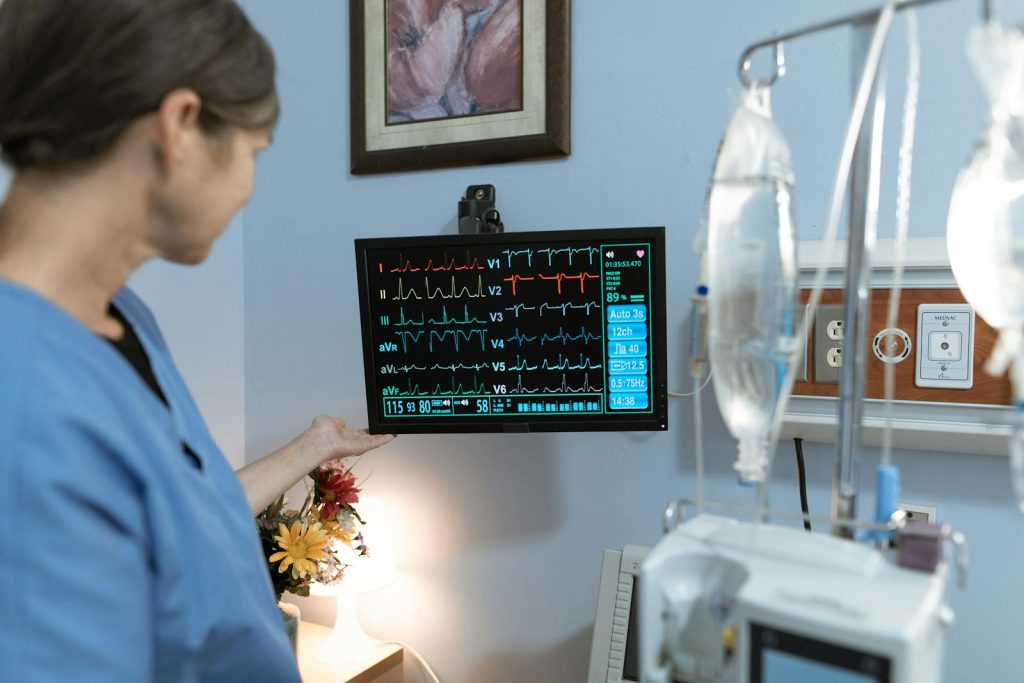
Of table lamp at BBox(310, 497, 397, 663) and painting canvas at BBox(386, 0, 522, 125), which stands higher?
painting canvas at BBox(386, 0, 522, 125)

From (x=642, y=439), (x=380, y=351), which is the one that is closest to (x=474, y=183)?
(x=380, y=351)

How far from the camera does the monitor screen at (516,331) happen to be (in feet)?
3.98

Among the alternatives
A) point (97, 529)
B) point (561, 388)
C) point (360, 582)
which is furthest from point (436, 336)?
point (97, 529)

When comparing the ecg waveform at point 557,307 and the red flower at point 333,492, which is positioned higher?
the ecg waveform at point 557,307

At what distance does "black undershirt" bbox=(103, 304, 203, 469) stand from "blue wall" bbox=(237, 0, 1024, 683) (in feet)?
2.45

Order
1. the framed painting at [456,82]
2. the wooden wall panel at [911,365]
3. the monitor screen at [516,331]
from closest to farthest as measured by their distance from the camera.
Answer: the wooden wall panel at [911,365], the monitor screen at [516,331], the framed painting at [456,82]

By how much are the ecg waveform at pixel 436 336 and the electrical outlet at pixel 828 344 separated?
53 centimetres

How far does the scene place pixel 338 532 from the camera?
1.42 m

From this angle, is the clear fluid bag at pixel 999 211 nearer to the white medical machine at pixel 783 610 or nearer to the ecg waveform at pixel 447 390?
the white medical machine at pixel 783 610

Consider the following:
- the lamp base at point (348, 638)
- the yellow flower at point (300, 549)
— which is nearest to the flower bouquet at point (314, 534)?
the yellow flower at point (300, 549)

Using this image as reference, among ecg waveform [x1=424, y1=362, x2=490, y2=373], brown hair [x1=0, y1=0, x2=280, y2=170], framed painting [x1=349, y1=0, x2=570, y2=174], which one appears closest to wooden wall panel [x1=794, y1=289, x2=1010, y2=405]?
ecg waveform [x1=424, y1=362, x2=490, y2=373]

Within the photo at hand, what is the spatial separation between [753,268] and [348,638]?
131 cm

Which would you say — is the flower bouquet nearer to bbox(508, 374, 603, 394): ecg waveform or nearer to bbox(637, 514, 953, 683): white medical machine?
bbox(508, 374, 603, 394): ecg waveform

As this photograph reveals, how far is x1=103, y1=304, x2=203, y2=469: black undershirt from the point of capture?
0.90m
